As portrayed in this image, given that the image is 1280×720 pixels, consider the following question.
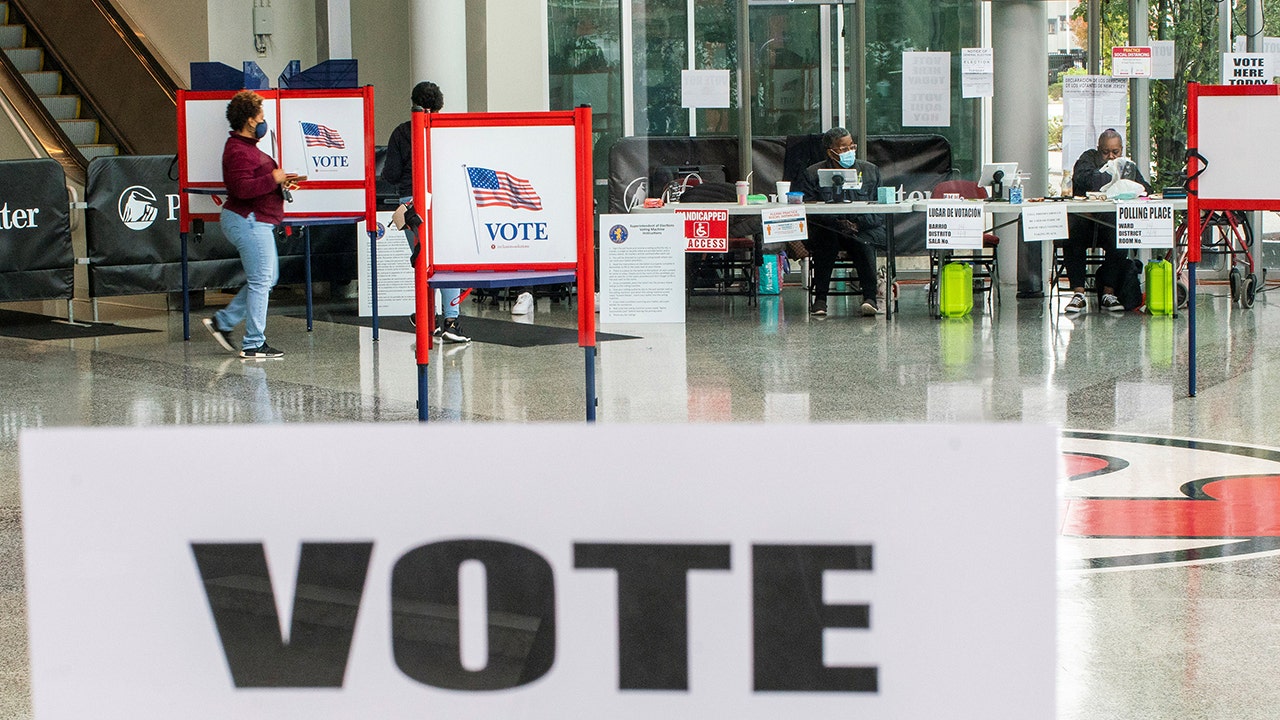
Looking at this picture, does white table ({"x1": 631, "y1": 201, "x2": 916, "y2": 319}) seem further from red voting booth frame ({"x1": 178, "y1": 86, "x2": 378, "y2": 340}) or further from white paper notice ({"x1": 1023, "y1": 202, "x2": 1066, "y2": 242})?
red voting booth frame ({"x1": 178, "y1": 86, "x2": 378, "y2": 340})

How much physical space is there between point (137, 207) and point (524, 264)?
6229 millimetres

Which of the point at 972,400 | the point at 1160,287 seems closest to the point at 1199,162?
the point at 972,400

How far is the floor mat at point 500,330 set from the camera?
10.0 metres

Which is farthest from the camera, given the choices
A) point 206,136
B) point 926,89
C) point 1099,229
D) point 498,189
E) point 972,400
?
point 926,89

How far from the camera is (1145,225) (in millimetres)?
11117

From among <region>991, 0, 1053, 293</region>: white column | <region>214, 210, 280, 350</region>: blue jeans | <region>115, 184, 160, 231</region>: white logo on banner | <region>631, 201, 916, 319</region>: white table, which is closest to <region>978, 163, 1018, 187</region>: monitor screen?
<region>631, 201, 916, 319</region>: white table

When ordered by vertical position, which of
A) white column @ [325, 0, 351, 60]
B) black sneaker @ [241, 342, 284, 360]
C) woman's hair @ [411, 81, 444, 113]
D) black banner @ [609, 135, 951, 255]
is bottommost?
black sneaker @ [241, 342, 284, 360]

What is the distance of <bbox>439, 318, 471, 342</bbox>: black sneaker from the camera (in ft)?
32.3

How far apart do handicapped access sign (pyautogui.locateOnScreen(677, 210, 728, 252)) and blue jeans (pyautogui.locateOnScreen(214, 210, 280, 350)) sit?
3211 millimetres

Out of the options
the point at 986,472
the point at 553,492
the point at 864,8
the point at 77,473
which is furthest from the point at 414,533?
the point at 864,8

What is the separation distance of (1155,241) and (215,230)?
692 cm

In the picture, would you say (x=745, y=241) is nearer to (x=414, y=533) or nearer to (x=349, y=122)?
(x=349, y=122)

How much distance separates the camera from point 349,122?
9789 mm

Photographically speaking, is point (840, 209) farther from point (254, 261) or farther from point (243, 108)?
point (243, 108)
